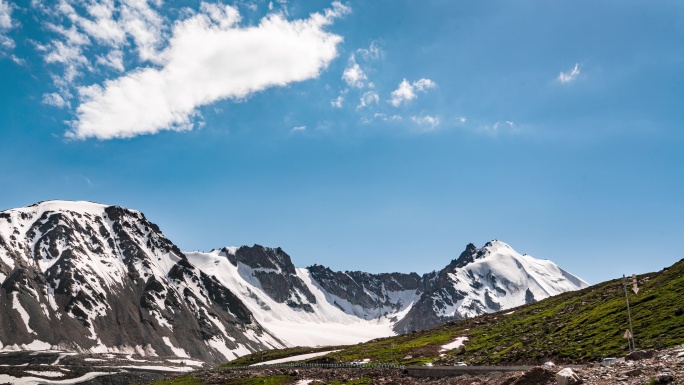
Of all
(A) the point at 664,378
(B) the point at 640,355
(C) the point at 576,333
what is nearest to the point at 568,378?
(A) the point at 664,378

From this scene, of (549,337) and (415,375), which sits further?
(549,337)

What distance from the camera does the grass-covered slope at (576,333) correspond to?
67.4 m

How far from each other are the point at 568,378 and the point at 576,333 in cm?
5216

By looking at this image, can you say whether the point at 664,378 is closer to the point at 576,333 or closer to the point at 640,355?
the point at 640,355

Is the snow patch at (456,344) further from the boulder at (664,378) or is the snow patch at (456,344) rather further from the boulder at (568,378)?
the boulder at (664,378)

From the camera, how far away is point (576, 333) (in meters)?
83.0

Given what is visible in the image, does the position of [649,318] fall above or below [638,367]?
above

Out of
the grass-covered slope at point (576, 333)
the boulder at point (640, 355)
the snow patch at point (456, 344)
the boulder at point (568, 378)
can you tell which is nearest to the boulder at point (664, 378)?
the boulder at point (568, 378)

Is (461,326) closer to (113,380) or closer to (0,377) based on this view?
(113,380)

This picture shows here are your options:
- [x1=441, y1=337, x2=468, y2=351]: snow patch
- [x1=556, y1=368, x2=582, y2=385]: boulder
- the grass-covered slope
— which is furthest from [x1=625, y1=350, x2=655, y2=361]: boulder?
[x1=441, y1=337, x2=468, y2=351]: snow patch

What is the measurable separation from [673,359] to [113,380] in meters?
195

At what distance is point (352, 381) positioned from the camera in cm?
7375

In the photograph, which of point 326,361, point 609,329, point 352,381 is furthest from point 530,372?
point 326,361

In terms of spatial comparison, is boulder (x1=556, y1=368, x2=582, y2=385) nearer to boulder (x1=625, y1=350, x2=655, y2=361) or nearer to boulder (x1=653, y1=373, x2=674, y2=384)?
boulder (x1=653, y1=373, x2=674, y2=384)
